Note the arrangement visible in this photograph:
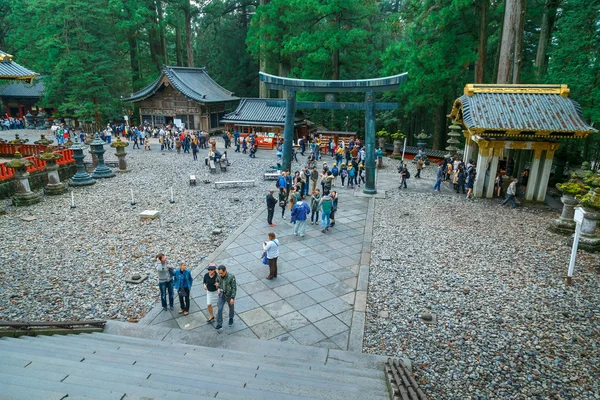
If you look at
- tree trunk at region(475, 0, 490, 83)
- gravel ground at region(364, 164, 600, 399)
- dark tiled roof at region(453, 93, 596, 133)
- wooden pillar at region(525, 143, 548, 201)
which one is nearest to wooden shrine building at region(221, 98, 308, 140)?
tree trunk at region(475, 0, 490, 83)

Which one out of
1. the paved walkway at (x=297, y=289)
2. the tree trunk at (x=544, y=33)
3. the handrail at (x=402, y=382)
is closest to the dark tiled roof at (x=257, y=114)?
the tree trunk at (x=544, y=33)

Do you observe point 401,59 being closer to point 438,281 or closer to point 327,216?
point 327,216

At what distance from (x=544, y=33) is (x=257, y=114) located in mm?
20779

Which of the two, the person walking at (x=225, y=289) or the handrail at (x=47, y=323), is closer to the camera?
the handrail at (x=47, y=323)

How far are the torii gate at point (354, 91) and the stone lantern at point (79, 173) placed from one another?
9.84m

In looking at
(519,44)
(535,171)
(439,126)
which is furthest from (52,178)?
(439,126)

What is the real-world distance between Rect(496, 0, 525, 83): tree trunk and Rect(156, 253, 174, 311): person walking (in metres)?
19.7

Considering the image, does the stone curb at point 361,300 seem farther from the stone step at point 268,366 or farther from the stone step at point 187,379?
the stone step at point 187,379

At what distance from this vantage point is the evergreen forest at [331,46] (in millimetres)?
20328

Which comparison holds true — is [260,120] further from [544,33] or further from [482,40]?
[544,33]

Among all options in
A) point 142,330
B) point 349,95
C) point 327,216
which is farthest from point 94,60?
point 142,330

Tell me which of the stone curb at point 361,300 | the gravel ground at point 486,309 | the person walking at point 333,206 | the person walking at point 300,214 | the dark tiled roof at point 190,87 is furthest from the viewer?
the dark tiled roof at point 190,87

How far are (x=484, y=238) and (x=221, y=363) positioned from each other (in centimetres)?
1009

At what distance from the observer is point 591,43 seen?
1845 cm
